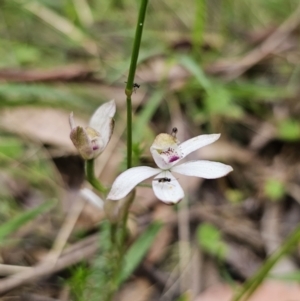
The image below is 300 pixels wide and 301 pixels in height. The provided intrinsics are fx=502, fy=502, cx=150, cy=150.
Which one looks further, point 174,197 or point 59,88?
point 59,88

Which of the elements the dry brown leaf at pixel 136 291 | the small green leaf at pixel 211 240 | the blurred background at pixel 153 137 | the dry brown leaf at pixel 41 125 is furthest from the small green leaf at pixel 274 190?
the dry brown leaf at pixel 41 125

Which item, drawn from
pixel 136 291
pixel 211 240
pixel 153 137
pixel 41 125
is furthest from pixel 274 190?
pixel 41 125

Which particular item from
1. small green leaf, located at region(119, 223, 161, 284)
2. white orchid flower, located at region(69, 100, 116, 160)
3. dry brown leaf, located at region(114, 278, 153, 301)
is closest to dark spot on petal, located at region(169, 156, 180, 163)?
white orchid flower, located at region(69, 100, 116, 160)

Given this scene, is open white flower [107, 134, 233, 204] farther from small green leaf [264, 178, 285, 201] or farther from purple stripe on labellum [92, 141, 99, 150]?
small green leaf [264, 178, 285, 201]

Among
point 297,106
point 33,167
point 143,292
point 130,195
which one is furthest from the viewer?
point 297,106

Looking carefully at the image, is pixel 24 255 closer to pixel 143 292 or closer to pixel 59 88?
pixel 143 292

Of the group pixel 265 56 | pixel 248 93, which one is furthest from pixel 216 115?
pixel 265 56

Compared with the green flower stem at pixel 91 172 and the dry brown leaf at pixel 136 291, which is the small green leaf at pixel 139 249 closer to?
the dry brown leaf at pixel 136 291
